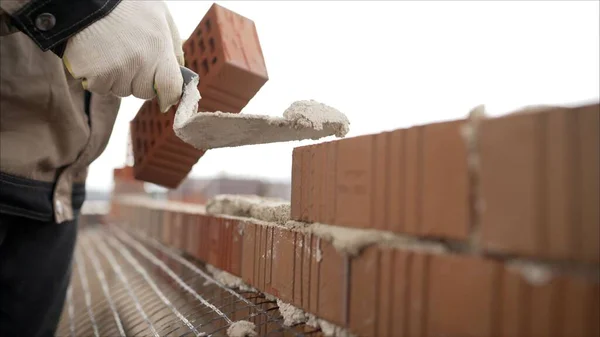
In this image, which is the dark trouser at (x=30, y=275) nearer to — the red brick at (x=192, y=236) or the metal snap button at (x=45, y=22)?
the red brick at (x=192, y=236)

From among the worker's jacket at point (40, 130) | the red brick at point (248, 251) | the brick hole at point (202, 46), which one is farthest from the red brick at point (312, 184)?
the worker's jacket at point (40, 130)

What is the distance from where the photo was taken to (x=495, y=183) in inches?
38.4

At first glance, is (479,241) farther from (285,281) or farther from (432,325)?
(285,281)

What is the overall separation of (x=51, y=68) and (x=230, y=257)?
3.94ft

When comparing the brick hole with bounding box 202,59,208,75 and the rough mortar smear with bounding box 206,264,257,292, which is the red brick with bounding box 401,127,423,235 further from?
the brick hole with bounding box 202,59,208,75

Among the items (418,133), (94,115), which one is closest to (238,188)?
(94,115)

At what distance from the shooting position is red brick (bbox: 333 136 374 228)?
1.26 metres

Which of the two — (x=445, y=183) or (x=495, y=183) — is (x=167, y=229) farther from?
(x=495, y=183)

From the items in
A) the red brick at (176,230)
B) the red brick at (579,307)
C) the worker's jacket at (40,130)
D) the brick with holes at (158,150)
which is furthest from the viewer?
the red brick at (176,230)

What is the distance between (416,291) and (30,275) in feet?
6.69

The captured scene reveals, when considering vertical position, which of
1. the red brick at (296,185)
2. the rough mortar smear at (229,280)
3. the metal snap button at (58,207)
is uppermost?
the red brick at (296,185)

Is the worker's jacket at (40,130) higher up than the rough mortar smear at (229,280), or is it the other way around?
the worker's jacket at (40,130)

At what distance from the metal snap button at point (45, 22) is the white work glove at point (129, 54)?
0.08 m

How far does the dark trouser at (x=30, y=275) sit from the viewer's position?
2.24m
